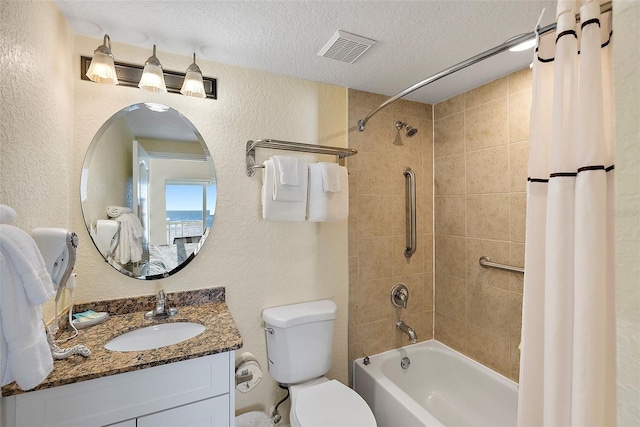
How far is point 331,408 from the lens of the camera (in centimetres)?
150

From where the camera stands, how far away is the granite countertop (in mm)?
1000

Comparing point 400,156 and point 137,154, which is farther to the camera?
point 400,156

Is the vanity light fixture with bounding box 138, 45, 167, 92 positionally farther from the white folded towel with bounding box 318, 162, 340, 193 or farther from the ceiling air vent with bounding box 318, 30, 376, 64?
the white folded towel with bounding box 318, 162, 340, 193

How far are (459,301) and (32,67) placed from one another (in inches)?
102

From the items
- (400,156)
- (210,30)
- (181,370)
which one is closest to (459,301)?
(400,156)

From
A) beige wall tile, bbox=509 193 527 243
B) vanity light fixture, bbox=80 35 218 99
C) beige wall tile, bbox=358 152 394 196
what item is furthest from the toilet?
vanity light fixture, bbox=80 35 218 99

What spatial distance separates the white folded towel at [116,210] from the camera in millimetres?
1506

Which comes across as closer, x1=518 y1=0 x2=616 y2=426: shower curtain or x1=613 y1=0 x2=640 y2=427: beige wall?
x1=613 y1=0 x2=640 y2=427: beige wall

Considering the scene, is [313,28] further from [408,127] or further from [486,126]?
[486,126]

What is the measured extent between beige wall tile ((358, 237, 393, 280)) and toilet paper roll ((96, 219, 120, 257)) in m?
1.44

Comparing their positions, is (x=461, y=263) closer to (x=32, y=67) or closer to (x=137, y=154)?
(x=137, y=154)

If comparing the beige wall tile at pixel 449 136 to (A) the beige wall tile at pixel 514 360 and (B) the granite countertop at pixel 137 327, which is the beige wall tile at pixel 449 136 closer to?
(A) the beige wall tile at pixel 514 360

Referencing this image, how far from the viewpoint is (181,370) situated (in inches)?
44.8

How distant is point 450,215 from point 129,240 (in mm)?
2088
